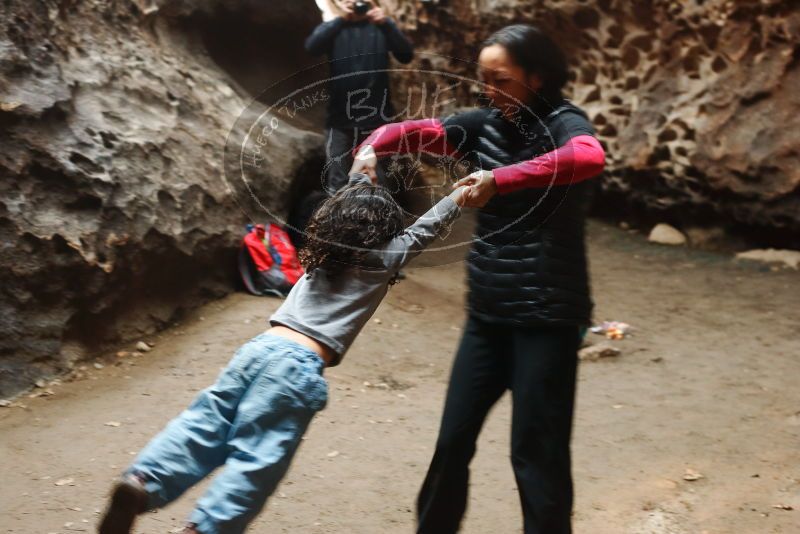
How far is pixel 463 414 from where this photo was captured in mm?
2248

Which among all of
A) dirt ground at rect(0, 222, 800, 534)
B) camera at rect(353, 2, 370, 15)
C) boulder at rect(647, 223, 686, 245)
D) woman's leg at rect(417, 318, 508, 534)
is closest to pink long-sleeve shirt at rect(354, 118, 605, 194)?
woman's leg at rect(417, 318, 508, 534)

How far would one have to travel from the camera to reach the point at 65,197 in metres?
4.09

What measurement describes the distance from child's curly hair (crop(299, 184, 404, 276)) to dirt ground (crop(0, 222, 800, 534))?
3.56 feet

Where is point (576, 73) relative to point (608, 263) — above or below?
above

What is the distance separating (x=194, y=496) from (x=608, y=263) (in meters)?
3.98

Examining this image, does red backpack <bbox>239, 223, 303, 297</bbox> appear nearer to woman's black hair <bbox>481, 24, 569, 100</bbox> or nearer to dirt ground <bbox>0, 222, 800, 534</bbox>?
dirt ground <bbox>0, 222, 800, 534</bbox>

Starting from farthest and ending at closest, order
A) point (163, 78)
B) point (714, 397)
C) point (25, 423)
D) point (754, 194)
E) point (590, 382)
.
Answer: point (754, 194)
point (163, 78)
point (590, 382)
point (714, 397)
point (25, 423)

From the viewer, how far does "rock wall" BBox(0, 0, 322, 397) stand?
12.8 ft

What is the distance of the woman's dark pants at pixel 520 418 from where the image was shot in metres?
2.13

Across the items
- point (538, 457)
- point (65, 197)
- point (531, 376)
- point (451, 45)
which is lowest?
point (538, 457)

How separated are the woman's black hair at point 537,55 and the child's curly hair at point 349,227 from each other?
0.42 m

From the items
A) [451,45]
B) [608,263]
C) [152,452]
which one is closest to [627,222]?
[608,263]

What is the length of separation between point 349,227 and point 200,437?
2.01ft

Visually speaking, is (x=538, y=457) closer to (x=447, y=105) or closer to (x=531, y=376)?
(x=531, y=376)
